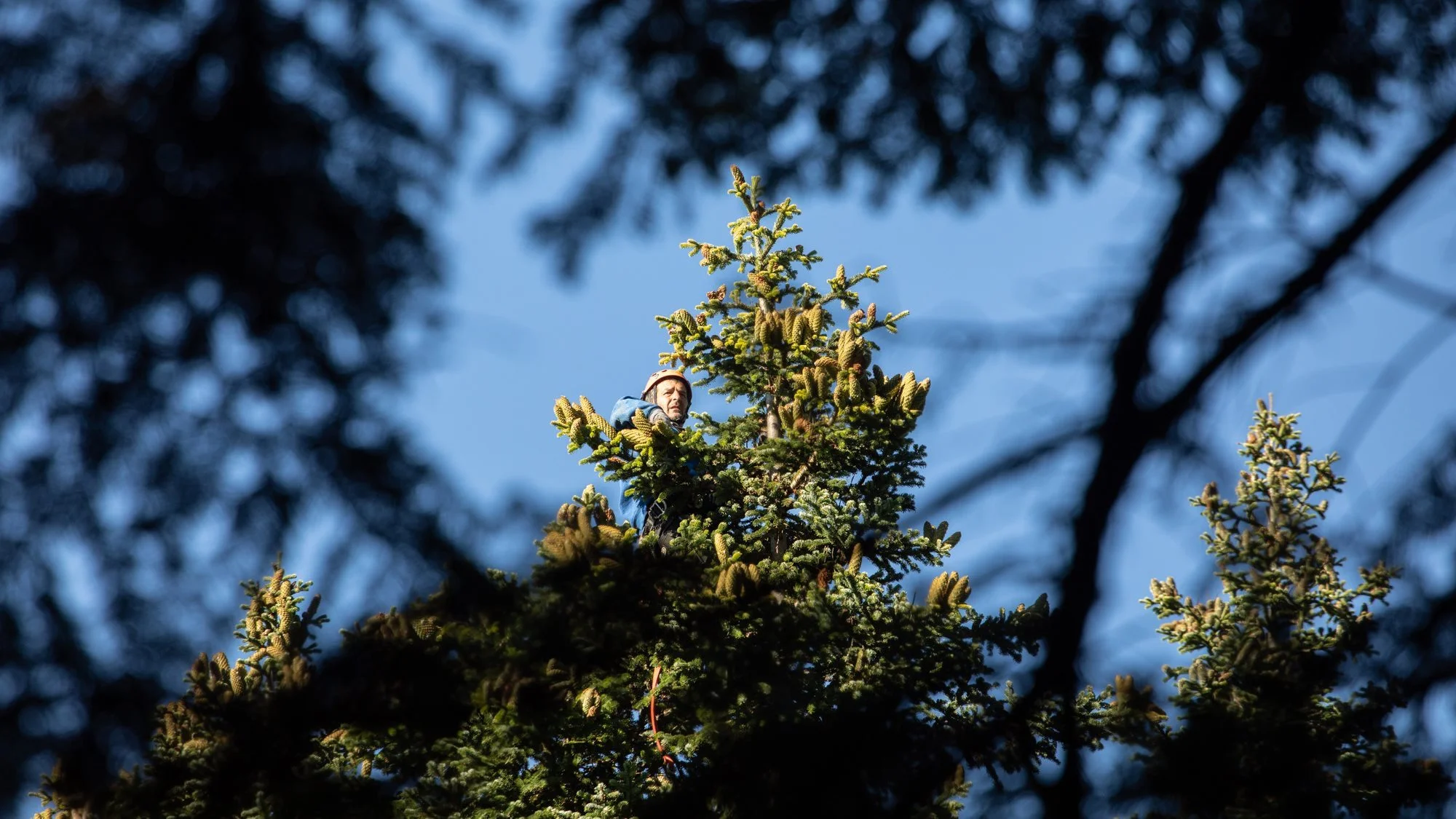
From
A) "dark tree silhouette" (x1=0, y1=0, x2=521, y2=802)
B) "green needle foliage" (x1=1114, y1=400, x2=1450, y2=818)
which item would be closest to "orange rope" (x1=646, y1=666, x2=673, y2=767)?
"green needle foliage" (x1=1114, y1=400, x2=1450, y2=818)

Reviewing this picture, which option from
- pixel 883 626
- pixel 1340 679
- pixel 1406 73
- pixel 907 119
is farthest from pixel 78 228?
pixel 883 626

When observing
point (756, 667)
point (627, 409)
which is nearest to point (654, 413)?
point (627, 409)

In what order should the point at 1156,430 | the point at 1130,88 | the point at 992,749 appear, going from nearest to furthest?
the point at 1156,430
the point at 1130,88
the point at 992,749

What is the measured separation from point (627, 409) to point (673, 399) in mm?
809

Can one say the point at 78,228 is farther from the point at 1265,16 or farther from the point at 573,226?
the point at 1265,16

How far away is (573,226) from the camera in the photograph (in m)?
3.68

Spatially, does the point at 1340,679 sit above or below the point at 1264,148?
below

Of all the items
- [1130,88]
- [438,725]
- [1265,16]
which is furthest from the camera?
[438,725]

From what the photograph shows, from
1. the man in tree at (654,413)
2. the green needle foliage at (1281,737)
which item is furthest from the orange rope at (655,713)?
the green needle foliage at (1281,737)

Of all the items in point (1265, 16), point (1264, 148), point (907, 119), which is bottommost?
point (1264, 148)

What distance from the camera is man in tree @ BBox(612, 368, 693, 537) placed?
320 inches

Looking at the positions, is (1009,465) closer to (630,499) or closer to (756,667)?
(756,667)

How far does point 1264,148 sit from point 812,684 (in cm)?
384

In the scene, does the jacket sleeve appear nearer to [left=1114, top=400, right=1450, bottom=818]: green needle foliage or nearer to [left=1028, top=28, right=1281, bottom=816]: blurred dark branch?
[left=1114, top=400, right=1450, bottom=818]: green needle foliage
